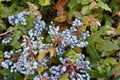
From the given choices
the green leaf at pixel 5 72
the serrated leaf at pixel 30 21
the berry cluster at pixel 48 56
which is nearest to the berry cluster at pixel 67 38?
the berry cluster at pixel 48 56

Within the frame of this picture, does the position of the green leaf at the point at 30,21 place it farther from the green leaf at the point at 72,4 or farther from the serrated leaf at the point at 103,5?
the serrated leaf at the point at 103,5

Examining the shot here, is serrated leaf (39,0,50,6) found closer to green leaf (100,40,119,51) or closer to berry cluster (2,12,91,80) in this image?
berry cluster (2,12,91,80)

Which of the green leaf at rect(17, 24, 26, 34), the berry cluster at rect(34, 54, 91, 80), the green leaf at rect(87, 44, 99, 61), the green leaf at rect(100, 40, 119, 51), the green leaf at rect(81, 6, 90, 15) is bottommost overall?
Result: the berry cluster at rect(34, 54, 91, 80)

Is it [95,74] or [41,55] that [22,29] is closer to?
[41,55]

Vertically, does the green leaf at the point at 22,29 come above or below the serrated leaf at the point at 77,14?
below

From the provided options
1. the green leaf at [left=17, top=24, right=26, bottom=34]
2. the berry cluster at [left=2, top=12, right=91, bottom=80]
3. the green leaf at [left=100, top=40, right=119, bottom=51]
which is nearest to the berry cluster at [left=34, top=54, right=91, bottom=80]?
the berry cluster at [left=2, top=12, right=91, bottom=80]

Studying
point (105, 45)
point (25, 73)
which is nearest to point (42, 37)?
point (25, 73)

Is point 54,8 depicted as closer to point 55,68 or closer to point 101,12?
point 101,12

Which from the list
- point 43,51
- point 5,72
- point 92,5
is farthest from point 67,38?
A: point 5,72
